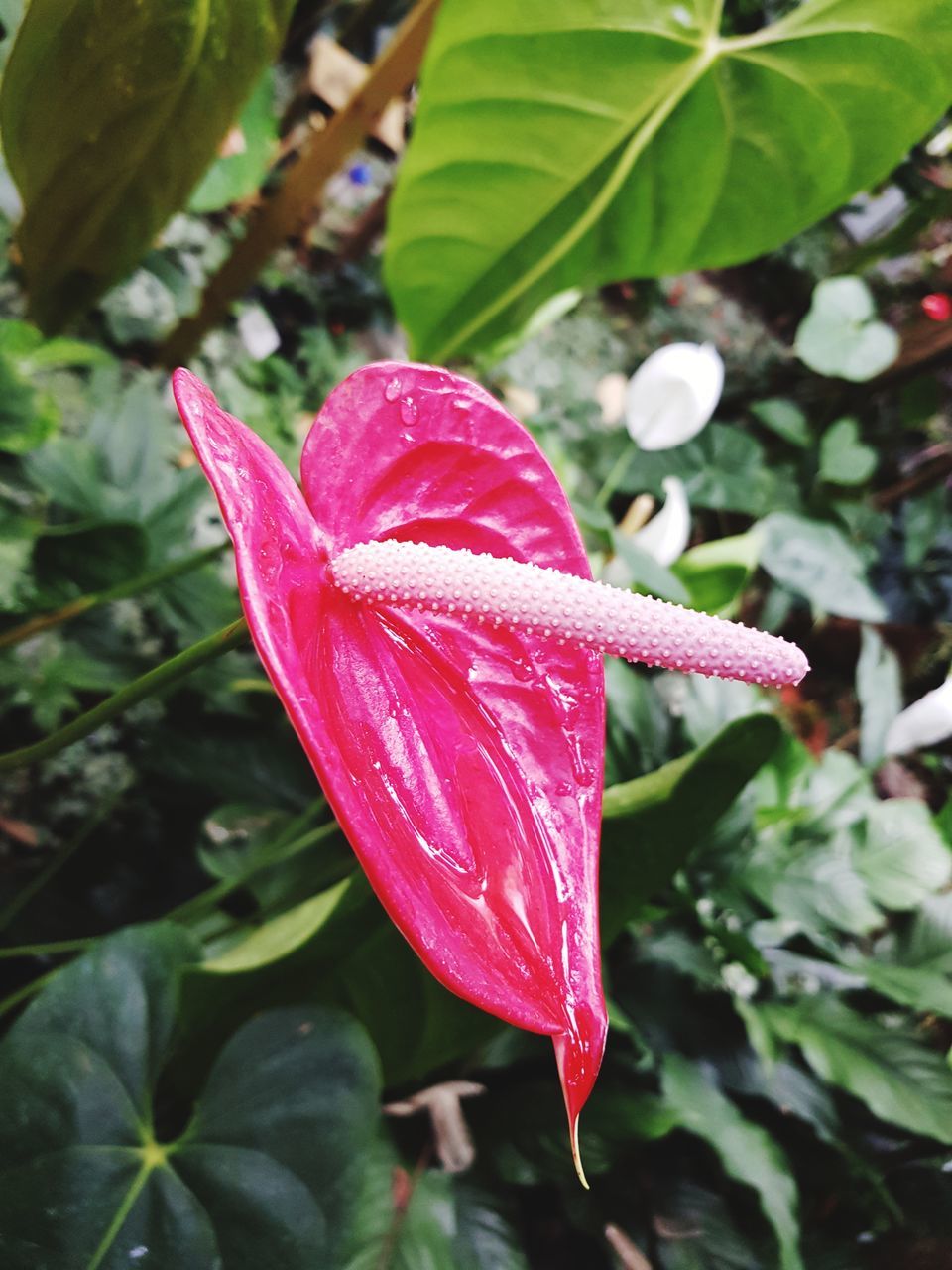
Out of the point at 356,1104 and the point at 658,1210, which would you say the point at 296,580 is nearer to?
the point at 356,1104

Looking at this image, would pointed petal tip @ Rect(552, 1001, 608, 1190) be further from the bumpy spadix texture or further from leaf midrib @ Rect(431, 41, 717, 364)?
leaf midrib @ Rect(431, 41, 717, 364)

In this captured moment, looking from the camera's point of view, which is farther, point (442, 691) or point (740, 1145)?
point (740, 1145)

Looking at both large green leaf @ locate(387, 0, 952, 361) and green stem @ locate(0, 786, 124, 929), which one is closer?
large green leaf @ locate(387, 0, 952, 361)

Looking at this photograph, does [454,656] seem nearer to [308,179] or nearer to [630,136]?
[630,136]

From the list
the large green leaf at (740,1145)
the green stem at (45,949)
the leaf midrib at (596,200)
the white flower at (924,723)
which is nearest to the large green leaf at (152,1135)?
the green stem at (45,949)

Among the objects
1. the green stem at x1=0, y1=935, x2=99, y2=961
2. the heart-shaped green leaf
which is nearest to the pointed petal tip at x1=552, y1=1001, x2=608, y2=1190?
the green stem at x1=0, y1=935, x2=99, y2=961

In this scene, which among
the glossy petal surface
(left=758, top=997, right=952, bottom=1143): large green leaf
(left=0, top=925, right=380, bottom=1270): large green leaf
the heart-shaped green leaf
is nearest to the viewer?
the glossy petal surface

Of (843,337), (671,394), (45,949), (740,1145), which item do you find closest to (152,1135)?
(45,949)
